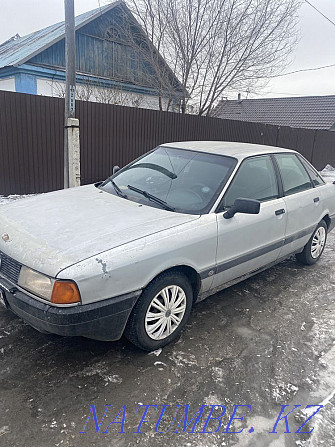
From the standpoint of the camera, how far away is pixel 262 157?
12.6 ft

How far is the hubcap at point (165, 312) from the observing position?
2.67 m

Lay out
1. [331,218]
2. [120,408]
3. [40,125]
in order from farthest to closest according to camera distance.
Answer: [40,125], [331,218], [120,408]

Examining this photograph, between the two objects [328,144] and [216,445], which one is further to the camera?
[328,144]

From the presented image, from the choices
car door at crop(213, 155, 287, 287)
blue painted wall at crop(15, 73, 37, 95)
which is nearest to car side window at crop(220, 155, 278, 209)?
car door at crop(213, 155, 287, 287)

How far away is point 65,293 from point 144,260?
57cm

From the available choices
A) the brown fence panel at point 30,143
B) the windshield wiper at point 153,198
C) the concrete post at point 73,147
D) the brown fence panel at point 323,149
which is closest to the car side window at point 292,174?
the windshield wiper at point 153,198

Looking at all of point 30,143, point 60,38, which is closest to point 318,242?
point 30,143

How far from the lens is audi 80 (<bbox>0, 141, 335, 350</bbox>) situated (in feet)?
7.50

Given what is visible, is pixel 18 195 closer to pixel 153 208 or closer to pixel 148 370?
pixel 153 208

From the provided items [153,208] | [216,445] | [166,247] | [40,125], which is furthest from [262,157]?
[40,125]

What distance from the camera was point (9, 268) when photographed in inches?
99.0

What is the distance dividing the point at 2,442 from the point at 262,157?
3.35 m

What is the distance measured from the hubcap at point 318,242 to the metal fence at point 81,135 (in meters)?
5.47

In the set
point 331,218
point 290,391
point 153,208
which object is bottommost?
point 290,391
